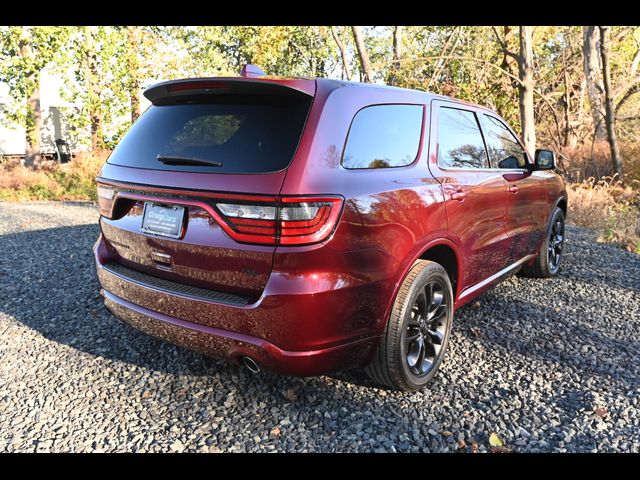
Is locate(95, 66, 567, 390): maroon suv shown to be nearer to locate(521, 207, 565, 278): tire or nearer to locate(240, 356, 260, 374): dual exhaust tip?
locate(240, 356, 260, 374): dual exhaust tip

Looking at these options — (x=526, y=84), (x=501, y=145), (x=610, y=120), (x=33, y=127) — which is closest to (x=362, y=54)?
(x=526, y=84)

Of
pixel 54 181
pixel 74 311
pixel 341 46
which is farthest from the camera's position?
pixel 341 46

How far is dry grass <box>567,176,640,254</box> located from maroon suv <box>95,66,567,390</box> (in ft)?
16.9

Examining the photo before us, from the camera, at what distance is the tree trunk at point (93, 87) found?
14273 millimetres

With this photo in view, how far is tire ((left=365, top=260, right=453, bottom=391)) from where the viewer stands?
257 cm

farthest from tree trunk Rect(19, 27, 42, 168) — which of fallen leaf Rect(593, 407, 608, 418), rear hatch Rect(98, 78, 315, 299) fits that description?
fallen leaf Rect(593, 407, 608, 418)

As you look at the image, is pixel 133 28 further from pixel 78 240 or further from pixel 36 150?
pixel 78 240

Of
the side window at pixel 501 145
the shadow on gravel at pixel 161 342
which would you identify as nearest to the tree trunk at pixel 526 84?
the shadow on gravel at pixel 161 342

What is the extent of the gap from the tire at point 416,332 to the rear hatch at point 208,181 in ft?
2.73

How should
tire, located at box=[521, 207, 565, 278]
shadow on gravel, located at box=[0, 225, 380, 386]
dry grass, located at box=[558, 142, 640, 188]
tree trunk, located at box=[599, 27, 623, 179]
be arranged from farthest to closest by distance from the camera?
dry grass, located at box=[558, 142, 640, 188]
tree trunk, located at box=[599, 27, 623, 179]
tire, located at box=[521, 207, 565, 278]
shadow on gravel, located at box=[0, 225, 380, 386]

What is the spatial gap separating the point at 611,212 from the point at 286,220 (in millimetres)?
7927

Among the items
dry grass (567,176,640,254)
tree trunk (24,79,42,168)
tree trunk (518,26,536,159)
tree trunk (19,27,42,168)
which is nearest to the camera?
dry grass (567,176,640,254)

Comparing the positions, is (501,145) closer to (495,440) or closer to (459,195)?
(459,195)

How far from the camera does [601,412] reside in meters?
2.66
